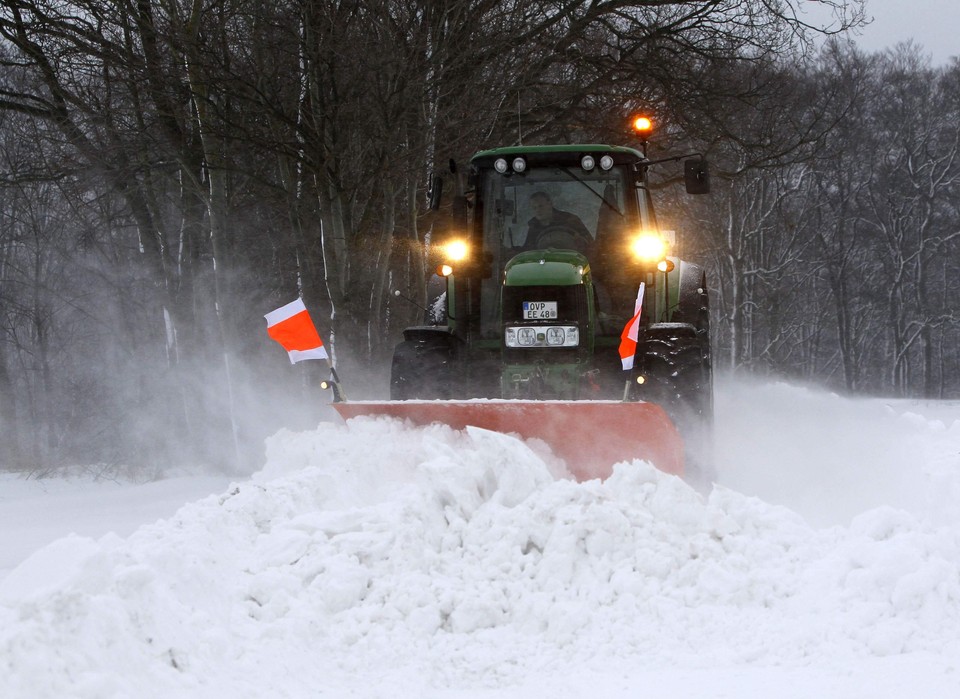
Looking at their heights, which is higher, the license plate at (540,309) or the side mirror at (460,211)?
the side mirror at (460,211)

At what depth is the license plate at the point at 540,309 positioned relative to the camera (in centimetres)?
746

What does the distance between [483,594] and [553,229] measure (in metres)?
4.42

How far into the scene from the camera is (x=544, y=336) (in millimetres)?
7410

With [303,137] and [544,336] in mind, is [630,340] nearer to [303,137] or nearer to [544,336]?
[544,336]

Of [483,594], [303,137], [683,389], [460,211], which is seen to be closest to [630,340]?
[683,389]

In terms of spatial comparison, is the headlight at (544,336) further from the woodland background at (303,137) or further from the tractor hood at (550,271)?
the woodland background at (303,137)

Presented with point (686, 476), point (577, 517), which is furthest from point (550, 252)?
point (577, 517)

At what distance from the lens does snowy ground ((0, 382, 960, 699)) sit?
3.52m

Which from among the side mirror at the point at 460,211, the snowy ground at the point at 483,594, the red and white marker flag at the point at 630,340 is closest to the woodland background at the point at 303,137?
the side mirror at the point at 460,211

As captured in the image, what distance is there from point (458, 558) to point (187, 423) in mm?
11259

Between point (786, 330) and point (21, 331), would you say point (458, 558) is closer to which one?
point (786, 330)

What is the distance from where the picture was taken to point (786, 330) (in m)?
29.8

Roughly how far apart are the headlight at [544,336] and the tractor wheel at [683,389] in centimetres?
50

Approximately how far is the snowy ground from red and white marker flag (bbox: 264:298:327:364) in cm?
136
